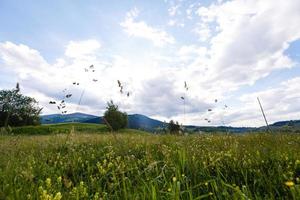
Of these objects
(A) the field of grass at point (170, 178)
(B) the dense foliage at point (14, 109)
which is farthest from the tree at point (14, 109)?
(A) the field of grass at point (170, 178)

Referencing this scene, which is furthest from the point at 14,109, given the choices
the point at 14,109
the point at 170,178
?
the point at 170,178

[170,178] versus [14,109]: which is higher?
[14,109]

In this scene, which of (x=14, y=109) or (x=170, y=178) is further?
(x=14, y=109)

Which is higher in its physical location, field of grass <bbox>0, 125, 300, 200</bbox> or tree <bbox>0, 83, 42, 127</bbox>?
tree <bbox>0, 83, 42, 127</bbox>

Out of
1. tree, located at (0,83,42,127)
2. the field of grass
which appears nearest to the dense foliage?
tree, located at (0,83,42,127)

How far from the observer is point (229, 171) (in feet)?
13.8

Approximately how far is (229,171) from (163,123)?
132 inches

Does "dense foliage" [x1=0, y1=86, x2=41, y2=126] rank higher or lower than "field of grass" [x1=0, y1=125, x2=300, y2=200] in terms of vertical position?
higher

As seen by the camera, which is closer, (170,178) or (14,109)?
(170,178)

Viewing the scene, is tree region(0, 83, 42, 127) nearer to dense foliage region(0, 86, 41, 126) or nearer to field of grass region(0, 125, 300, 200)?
dense foliage region(0, 86, 41, 126)

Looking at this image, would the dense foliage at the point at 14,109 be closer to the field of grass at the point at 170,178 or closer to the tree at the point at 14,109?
the tree at the point at 14,109

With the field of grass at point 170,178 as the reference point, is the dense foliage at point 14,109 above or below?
above

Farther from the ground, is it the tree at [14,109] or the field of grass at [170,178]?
the tree at [14,109]

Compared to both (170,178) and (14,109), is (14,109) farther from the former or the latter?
(170,178)
